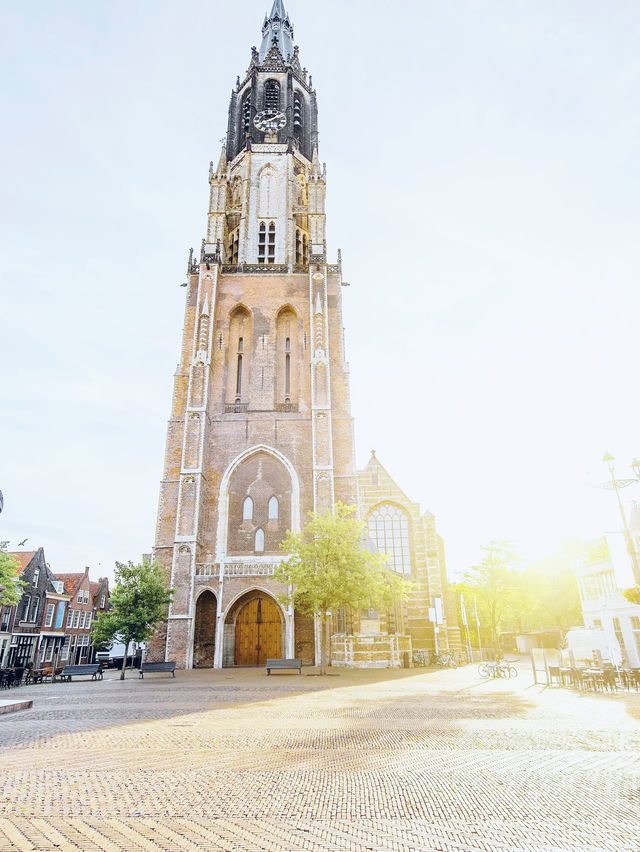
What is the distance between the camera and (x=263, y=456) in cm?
3222

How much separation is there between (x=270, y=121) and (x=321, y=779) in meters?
50.2

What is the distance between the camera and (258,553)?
29891 millimetres

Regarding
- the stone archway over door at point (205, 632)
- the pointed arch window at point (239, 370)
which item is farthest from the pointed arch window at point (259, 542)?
the pointed arch window at point (239, 370)

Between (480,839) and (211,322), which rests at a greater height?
(211,322)

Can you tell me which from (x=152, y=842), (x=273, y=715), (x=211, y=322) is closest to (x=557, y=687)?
Result: (x=273, y=715)

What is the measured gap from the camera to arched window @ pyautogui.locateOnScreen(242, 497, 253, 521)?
30.8m

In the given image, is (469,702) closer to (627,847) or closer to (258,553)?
(627,847)

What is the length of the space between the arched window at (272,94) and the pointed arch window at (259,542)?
3858cm

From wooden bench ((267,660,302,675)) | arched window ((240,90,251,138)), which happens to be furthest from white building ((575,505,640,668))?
arched window ((240,90,251,138))

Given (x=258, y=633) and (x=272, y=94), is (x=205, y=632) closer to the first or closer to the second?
(x=258, y=633)

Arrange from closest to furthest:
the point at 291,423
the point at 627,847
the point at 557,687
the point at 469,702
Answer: the point at 627,847, the point at 469,702, the point at 557,687, the point at 291,423

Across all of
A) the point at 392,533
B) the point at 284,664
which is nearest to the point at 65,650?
the point at 392,533

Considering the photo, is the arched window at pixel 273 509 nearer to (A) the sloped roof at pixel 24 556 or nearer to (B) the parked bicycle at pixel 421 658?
(B) the parked bicycle at pixel 421 658

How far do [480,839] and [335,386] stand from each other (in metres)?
29.8
